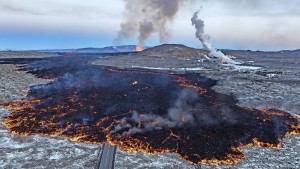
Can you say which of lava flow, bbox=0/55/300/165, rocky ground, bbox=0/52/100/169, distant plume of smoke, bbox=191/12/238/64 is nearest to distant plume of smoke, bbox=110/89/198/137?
lava flow, bbox=0/55/300/165

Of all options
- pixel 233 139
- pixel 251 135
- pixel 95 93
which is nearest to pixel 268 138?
pixel 251 135

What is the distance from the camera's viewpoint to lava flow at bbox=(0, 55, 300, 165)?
2297 cm

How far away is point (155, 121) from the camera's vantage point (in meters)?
28.6

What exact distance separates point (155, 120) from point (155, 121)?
0.99 feet

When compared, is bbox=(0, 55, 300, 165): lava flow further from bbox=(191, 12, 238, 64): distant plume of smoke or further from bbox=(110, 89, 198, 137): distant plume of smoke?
bbox=(191, 12, 238, 64): distant plume of smoke

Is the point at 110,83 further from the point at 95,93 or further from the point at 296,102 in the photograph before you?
the point at 296,102

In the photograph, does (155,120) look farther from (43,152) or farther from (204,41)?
(204,41)

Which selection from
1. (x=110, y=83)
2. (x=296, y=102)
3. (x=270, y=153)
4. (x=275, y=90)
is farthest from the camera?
(x=110, y=83)

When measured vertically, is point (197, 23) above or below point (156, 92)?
above

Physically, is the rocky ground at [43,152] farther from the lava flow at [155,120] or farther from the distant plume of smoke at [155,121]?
the distant plume of smoke at [155,121]

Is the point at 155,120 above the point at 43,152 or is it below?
above

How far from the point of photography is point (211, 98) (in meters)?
39.1

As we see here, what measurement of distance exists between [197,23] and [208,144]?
A: 92.0m

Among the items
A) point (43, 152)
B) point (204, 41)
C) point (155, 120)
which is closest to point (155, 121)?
point (155, 120)
